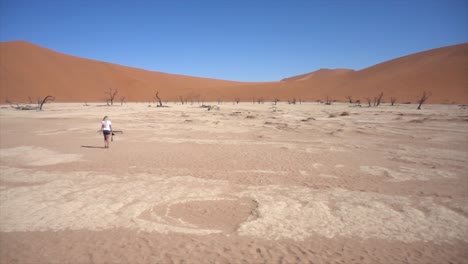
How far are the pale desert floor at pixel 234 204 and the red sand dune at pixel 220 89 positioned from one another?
143 feet

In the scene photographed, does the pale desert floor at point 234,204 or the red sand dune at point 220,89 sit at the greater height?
the red sand dune at point 220,89

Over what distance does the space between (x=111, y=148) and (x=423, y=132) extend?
15.2 m

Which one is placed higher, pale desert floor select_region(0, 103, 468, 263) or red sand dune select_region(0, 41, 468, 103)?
red sand dune select_region(0, 41, 468, 103)

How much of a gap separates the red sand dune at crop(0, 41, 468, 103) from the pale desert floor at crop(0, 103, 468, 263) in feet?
143

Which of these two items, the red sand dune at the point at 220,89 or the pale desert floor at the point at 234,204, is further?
the red sand dune at the point at 220,89

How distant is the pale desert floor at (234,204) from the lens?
412cm

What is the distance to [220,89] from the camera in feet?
249

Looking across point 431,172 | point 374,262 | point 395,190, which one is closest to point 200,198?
point 374,262

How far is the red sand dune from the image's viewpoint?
5092 cm

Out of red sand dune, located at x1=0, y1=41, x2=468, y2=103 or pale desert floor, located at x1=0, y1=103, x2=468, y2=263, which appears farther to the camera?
red sand dune, located at x1=0, y1=41, x2=468, y2=103

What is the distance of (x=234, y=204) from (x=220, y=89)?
71287mm

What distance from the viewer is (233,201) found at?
19.3 feet

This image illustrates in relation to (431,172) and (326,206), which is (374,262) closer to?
(326,206)

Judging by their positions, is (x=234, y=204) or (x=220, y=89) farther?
(x=220, y=89)
